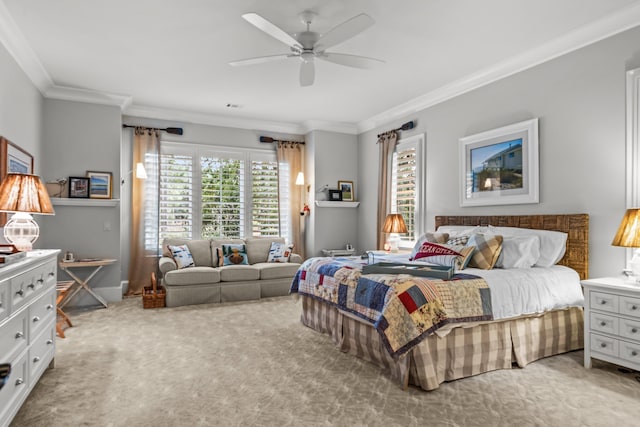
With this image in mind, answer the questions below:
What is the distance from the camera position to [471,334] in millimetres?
2883

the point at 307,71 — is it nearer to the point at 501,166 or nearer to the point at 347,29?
the point at 347,29

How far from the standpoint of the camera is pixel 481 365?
2.93 metres

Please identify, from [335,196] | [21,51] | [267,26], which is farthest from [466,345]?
[21,51]

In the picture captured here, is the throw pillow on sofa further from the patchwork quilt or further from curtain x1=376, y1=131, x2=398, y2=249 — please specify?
the patchwork quilt

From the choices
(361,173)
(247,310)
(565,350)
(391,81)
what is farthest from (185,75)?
(565,350)

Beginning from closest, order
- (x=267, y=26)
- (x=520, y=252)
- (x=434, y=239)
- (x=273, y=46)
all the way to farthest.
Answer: (x=267, y=26)
(x=520, y=252)
(x=273, y=46)
(x=434, y=239)

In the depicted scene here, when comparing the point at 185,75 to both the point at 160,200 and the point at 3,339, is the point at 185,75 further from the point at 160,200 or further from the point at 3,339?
the point at 3,339

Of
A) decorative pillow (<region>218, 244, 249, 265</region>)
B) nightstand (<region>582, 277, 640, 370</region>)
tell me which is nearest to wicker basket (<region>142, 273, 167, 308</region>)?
decorative pillow (<region>218, 244, 249, 265</region>)

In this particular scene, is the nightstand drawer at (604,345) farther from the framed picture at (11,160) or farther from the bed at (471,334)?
the framed picture at (11,160)

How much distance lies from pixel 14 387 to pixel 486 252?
349 cm

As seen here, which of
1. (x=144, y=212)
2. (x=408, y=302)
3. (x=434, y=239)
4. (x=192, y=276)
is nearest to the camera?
(x=408, y=302)

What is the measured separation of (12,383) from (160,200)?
165 inches

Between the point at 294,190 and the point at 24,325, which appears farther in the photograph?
the point at 294,190

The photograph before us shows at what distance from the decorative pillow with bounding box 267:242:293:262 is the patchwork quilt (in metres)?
2.85
